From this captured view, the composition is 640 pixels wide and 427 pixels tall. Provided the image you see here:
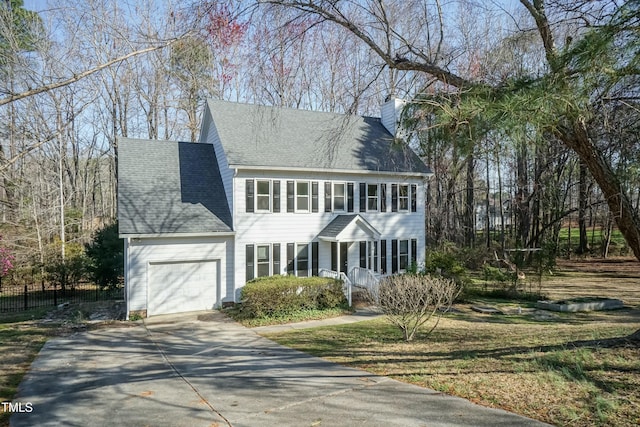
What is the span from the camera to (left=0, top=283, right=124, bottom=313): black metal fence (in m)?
18.6

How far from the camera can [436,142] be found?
297 inches

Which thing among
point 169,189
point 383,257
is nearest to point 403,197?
point 383,257

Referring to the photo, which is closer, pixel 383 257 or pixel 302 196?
pixel 302 196

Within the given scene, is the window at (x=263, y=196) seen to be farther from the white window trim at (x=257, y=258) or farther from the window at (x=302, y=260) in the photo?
the window at (x=302, y=260)

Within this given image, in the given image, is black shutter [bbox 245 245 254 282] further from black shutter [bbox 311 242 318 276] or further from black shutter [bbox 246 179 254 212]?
black shutter [bbox 311 242 318 276]

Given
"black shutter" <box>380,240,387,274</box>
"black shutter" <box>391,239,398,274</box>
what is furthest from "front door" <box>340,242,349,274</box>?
"black shutter" <box>391,239,398,274</box>

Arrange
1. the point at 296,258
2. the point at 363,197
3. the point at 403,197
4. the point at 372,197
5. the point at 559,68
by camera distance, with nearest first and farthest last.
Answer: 1. the point at 559,68
2. the point at 296,258
3. the point at 363,197
4. the point at 372,197
5. the point at 403,197

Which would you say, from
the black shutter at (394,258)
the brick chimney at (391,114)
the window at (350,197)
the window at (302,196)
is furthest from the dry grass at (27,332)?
the brick chimney at (391,114)

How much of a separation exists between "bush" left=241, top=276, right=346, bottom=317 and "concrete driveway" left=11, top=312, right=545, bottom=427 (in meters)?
2.80

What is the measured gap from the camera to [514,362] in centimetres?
707

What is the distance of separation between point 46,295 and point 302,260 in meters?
13.8

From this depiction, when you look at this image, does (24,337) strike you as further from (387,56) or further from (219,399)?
(387,56)

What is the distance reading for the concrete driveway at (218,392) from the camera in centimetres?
535

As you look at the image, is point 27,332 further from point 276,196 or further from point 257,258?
point 276,196
